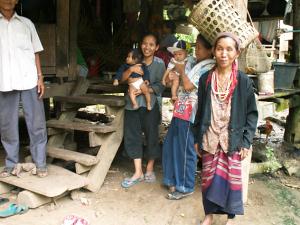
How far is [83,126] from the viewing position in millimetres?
4449

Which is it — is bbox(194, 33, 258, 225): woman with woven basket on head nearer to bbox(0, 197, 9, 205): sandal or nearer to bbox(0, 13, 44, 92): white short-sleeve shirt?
bbox(0, 13, 44, 92): white short-sleeve shirt

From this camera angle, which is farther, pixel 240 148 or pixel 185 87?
pixel 185 87

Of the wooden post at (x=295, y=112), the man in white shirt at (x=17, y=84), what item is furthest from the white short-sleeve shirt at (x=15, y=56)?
the wooden post at (x=295, y=112)

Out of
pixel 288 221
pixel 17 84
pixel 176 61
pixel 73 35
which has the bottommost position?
pixel 288 221

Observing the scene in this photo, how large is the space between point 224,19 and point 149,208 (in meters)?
2.00

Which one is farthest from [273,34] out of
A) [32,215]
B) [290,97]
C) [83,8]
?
[32,215]

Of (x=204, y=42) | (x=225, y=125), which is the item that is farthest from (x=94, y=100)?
(x=225, y=125)

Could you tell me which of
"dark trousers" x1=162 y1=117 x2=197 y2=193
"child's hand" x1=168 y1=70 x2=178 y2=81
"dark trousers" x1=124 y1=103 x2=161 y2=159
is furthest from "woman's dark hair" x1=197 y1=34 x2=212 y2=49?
"dark trousers" x1=124 y1=103 x2=161 y2=159

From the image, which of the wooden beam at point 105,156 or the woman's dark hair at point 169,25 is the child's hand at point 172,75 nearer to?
the wooden beam at point 105,156

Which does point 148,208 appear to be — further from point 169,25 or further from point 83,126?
point 169,25

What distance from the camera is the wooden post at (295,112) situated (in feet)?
19.0

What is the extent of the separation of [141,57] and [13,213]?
214 cm

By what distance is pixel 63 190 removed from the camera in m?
3.79

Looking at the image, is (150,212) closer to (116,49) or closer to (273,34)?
(116,49)
